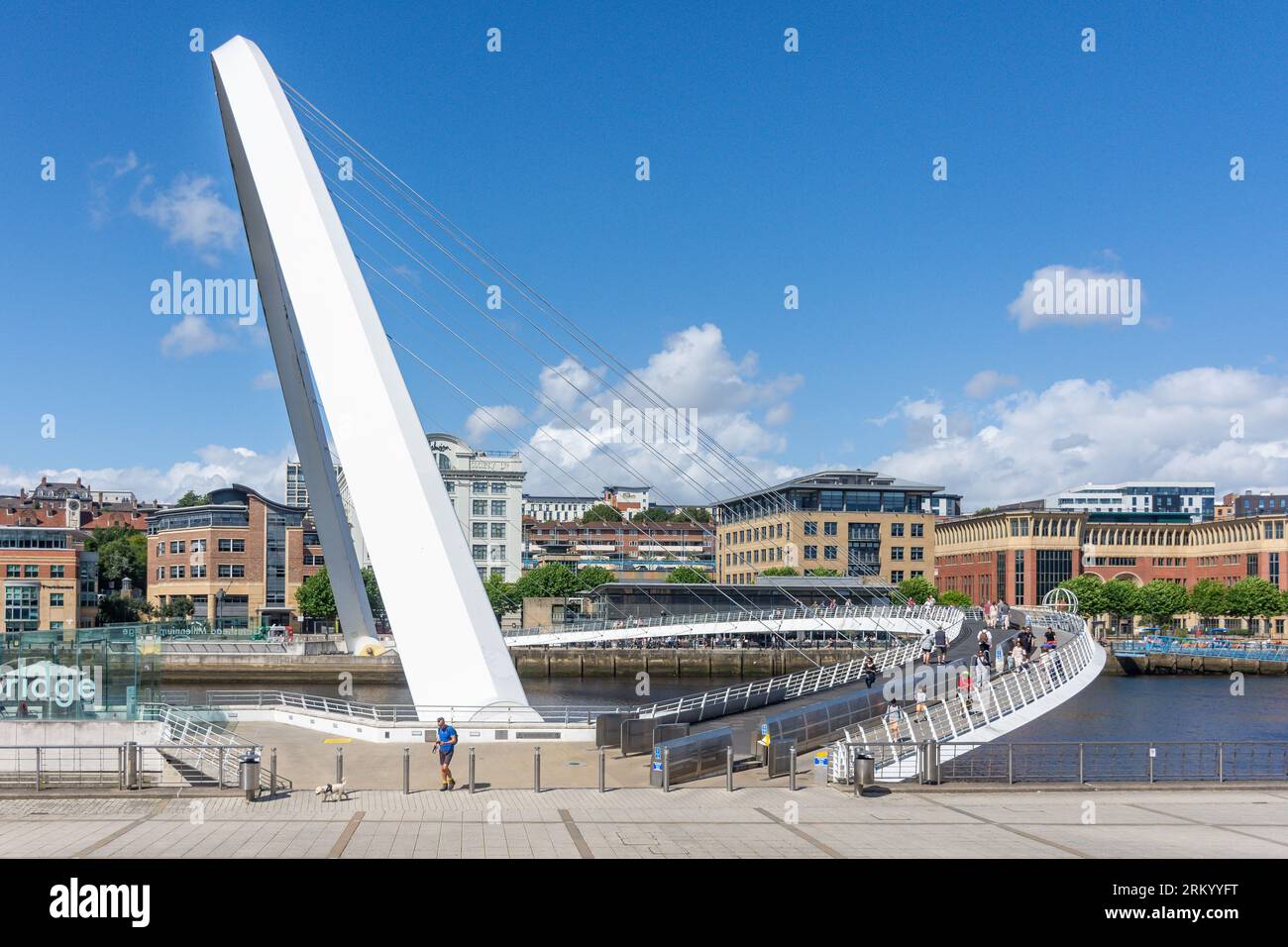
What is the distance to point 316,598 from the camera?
72062mm

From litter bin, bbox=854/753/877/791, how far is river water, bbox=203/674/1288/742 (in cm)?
1919

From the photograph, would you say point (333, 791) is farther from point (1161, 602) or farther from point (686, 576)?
point (1161, 602)

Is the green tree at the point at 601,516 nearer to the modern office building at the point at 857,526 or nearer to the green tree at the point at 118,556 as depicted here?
the green tree at the point at 118,556

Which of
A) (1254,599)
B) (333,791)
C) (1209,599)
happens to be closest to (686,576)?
(1209,599)

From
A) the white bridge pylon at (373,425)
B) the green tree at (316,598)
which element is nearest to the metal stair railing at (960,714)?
the white bridge pylon at (373,425)

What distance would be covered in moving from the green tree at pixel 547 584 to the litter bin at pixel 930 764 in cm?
6400

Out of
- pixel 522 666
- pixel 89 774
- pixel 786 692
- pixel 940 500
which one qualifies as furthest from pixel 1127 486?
pixel 89 774

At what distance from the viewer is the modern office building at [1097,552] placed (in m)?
92.1

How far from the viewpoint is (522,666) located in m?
61.6

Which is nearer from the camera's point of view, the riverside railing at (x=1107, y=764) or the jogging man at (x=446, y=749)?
the jogging man at (x=446, y=749)

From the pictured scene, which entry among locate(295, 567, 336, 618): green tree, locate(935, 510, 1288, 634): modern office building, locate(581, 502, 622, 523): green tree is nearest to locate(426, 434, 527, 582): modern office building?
locate(295, 567, 336, 618): green tree

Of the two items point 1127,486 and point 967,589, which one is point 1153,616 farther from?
point 1127,486

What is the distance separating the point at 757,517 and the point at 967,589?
62.8ft

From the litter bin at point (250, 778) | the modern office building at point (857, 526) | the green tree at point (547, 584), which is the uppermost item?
the modern office building at point (857, 526)
